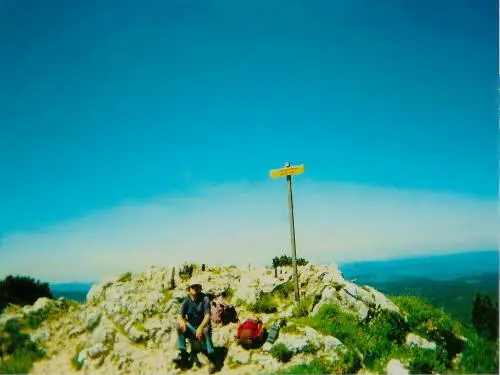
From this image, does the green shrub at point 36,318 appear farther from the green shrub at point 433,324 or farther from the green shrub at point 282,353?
the green shrub at point 433,324

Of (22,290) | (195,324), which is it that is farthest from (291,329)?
(22,290)

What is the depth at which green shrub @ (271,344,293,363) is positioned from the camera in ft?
33.6

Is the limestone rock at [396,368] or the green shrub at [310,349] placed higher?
the green shrub at [310,349]

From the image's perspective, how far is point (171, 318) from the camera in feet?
40.1

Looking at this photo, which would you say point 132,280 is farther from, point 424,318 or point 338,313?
point 424,318

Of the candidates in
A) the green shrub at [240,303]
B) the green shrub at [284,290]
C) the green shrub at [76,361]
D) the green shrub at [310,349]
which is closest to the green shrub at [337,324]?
the green shrub at [310,349]

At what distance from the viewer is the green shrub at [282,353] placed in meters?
10.3

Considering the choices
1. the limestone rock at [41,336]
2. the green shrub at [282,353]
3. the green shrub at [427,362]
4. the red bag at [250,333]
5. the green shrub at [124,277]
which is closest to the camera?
the green shrub at [427,362]

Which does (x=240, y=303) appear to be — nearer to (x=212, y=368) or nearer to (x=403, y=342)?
(x=212, y=368)

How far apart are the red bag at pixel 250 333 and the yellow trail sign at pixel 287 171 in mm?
4795

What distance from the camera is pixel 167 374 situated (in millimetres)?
9875

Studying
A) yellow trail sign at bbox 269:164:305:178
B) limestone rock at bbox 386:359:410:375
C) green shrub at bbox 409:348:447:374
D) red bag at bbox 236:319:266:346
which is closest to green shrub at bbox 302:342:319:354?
red bag at bbox 236:319:266:346

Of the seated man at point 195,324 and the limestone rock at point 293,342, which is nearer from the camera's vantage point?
the seated man at point 195,324

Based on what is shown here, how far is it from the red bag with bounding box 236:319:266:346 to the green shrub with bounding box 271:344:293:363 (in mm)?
663
